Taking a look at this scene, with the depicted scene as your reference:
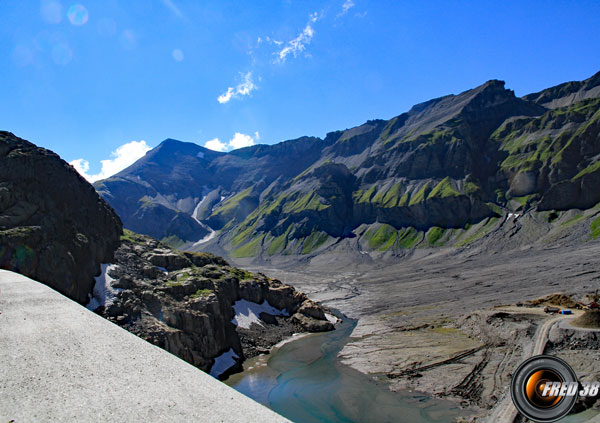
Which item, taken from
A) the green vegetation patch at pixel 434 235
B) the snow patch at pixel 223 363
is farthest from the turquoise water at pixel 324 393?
the green vegetation patch at pixel 434 235

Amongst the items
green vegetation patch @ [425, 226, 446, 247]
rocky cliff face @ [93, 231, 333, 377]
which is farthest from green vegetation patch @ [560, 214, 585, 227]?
rocky cliff face @ [93, 231, 333, 377]

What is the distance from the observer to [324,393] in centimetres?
3988

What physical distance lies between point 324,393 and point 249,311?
29.2 meters

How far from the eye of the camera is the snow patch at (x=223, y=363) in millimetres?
44575

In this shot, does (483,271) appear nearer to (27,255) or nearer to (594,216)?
(594,216)

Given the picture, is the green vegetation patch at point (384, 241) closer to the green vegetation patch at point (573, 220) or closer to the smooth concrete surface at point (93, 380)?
the green vegetation patch at point (573, 220)

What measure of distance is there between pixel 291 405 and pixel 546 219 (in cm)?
15384

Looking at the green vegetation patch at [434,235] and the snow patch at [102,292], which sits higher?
the snow patch at [102,292]

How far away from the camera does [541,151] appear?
7313 inches

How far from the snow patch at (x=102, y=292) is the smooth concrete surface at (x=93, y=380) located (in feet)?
120

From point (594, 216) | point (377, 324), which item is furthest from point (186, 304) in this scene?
point (594, 216)

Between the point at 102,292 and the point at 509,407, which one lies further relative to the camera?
the point at 102,292

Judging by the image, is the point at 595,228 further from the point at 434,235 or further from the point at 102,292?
the point at 102,292

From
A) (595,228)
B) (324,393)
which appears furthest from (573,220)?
(324,393)
